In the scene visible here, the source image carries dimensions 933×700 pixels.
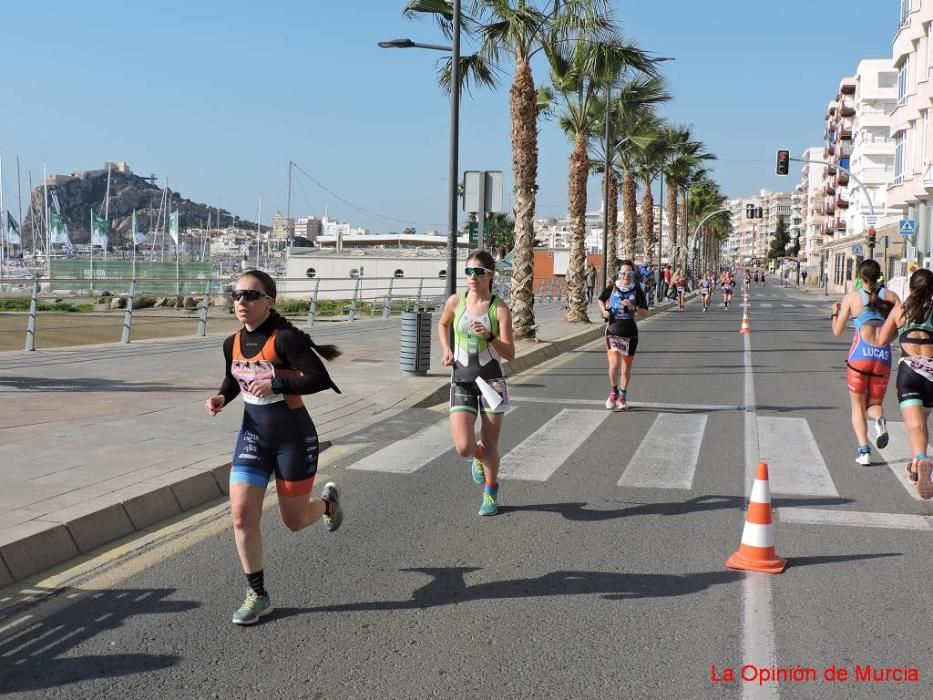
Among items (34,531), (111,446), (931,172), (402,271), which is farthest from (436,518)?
(402,271)

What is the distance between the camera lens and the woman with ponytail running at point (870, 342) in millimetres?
8000

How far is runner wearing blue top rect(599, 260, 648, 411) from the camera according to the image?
455 inches

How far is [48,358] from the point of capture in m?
14.6

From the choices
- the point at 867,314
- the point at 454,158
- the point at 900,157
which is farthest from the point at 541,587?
the point at 900,157

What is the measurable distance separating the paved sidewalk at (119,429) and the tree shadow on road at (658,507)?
2.40 m

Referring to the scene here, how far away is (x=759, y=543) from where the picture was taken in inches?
209

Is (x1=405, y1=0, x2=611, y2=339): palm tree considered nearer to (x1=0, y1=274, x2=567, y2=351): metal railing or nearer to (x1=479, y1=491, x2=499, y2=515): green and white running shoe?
(x1=0, y1=274, x2=567, y2=351): metal railing

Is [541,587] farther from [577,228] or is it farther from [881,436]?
[577,228]

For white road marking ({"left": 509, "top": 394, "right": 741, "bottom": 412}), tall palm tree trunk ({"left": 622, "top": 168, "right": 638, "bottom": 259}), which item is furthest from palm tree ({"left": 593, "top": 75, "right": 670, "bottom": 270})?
white road marking ({"left": 509, "top": 394, "right": 741, "bottom": 412})

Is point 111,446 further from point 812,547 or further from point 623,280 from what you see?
point 623,280

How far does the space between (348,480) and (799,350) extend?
16.4 m

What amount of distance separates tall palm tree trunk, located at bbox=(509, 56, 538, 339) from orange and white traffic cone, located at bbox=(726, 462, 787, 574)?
1592 centimetres

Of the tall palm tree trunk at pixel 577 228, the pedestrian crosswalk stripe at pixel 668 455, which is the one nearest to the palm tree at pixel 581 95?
the tall palm tree trunk at pixel 577 228

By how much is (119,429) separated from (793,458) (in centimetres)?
607
